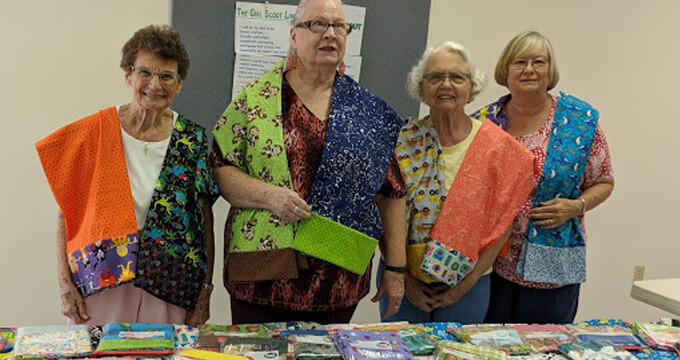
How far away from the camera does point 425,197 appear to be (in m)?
2.07

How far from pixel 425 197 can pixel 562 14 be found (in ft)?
5.87

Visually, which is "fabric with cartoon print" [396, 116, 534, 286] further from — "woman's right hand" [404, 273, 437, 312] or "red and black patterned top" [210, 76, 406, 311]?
"red and black patterned top" [210, 76, 406, 311]

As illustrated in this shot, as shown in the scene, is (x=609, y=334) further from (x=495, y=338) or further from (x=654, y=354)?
(x=495, y=338)

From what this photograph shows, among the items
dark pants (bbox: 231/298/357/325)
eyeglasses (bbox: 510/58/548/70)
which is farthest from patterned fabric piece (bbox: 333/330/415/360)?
eyeglasses (bbox: 510/58/548/70)

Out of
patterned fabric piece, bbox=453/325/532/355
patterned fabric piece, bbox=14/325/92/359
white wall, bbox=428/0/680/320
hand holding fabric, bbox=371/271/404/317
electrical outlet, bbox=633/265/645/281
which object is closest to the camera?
patterned fabric piece, bbox=14/325/92/359

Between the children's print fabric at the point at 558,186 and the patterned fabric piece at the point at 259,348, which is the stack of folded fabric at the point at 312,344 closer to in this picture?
the patterned fabric piece at the point at 259,348

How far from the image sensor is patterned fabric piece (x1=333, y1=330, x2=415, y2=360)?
5.05 ft

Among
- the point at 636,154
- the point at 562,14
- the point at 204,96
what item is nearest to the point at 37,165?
the point at 204,96

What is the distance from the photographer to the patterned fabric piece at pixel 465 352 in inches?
63.2

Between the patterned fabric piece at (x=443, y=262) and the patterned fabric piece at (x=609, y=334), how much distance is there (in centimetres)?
37

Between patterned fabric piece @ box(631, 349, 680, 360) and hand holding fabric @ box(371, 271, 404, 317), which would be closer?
patterned fabric piece @ box(631, 349, 680, 360)

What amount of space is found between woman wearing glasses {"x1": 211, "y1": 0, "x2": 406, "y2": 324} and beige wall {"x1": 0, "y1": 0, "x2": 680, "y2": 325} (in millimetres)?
1191

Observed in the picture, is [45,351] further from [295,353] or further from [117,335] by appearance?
[295,353]

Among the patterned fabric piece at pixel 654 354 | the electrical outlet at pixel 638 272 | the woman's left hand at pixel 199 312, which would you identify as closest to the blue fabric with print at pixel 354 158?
the woman's left hand at pixel 199 312
